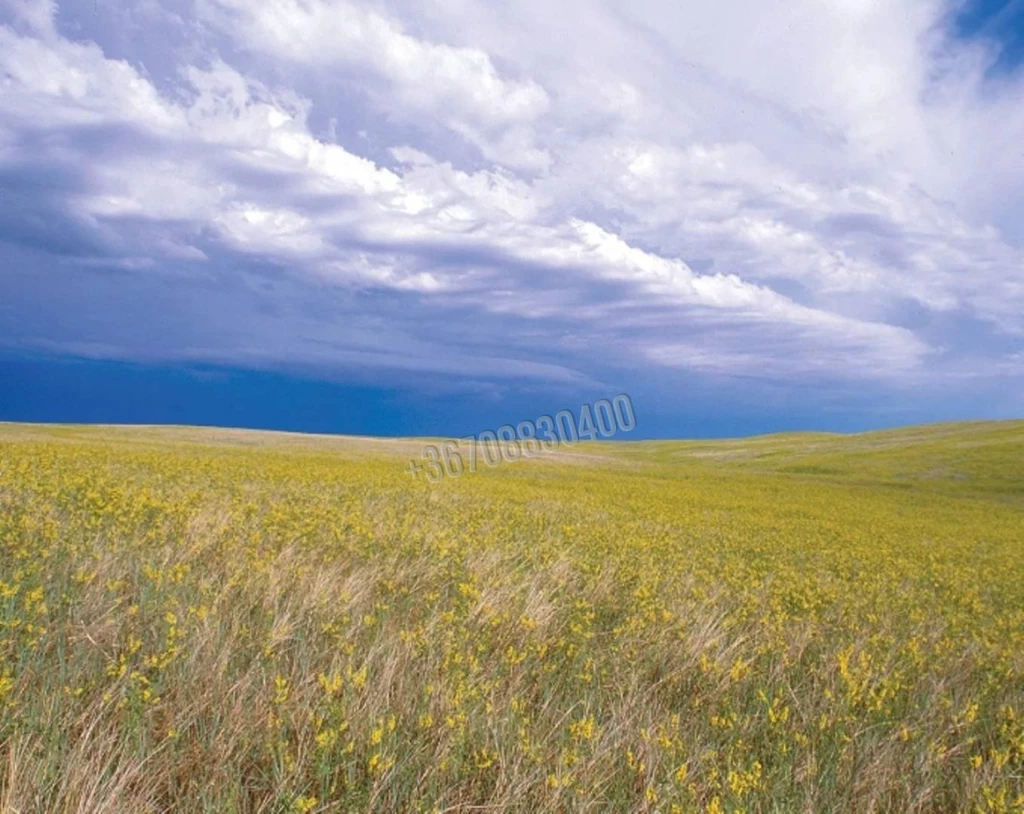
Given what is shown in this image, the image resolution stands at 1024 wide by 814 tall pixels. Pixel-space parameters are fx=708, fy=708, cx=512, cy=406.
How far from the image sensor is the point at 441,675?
5121mm

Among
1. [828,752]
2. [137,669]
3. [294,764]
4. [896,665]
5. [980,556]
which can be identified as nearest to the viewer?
[294,764]

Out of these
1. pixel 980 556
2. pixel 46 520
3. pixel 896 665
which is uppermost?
pixel 46 520

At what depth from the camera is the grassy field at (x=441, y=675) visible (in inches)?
143

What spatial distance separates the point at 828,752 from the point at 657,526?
15280 millimetres

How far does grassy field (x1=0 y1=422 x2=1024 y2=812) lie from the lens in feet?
11.9

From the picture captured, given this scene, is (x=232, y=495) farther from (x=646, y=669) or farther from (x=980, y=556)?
(x=980, y=556)

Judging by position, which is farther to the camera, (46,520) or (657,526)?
(657,526)

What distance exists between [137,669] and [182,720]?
0.73 meters

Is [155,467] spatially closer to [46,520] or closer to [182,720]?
[46,520]

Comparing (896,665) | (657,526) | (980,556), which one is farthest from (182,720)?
(980,556)

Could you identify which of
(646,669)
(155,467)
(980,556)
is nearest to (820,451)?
(980,556)

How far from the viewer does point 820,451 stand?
9306 centimetres

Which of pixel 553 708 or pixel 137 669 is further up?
pixel 137 669

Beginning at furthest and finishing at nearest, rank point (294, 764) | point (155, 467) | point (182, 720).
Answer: point (155, 467), point (182, 720), point (294, 764)
